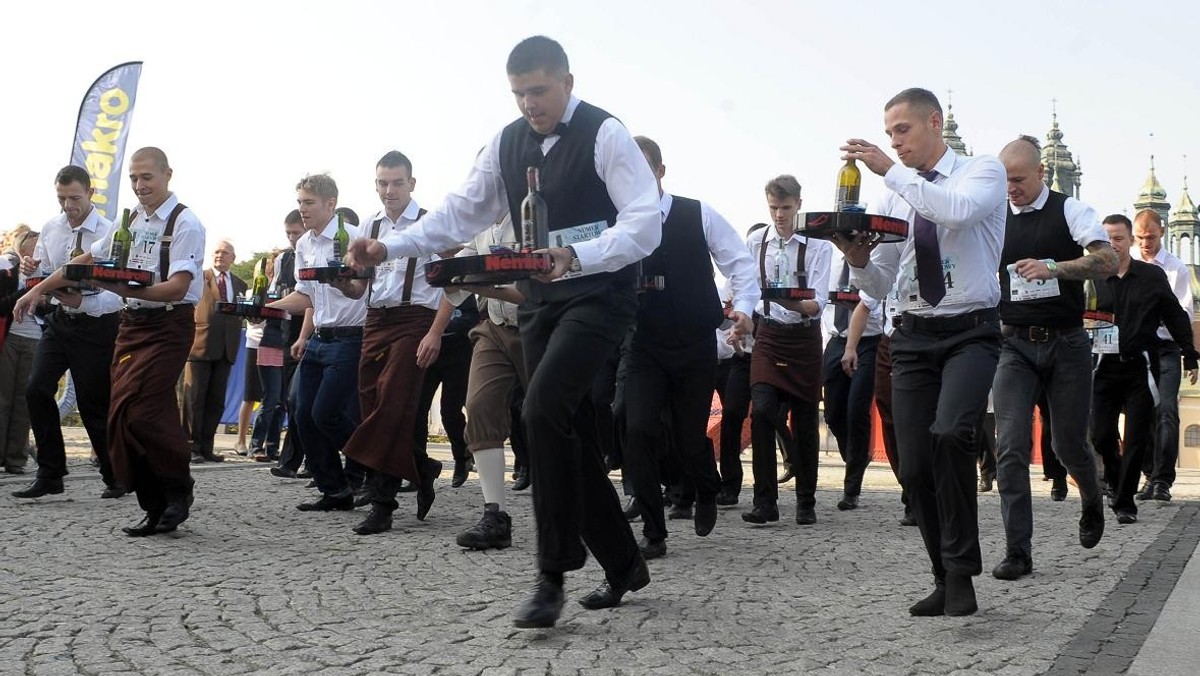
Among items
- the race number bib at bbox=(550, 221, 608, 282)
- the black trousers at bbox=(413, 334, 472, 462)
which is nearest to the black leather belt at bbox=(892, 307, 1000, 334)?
the race number bib at bbox=(550, 221, 608, 282)

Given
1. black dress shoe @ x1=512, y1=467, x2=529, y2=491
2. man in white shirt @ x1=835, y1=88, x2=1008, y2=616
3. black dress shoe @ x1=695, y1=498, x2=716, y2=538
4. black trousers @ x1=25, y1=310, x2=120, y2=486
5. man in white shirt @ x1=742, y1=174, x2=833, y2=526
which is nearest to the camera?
man in white shirt @ x1=835, y1=88, x2=1008, y2=616

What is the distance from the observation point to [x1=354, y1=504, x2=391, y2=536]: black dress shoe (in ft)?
24.4

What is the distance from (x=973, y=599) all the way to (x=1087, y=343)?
2251 mm

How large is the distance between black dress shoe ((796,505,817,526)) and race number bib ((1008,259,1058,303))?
2.33 metres

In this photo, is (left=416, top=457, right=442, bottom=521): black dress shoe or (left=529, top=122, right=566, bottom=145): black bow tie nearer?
(left=529, top=122, right=566, bottom=145): black bow tie

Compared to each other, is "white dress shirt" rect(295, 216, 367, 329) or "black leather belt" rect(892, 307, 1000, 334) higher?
"white dress shirt" rect(295, 216, 367, 329)

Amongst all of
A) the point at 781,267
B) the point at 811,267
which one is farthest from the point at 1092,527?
the point at 781,267

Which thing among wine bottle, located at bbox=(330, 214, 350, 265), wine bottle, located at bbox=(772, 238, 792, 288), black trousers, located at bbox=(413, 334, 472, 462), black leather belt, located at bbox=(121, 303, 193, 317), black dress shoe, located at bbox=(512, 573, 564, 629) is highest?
wine bottle, located at bbox=(330, 214, 350, 265)

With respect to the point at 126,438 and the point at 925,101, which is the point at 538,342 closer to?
the point at 925,101

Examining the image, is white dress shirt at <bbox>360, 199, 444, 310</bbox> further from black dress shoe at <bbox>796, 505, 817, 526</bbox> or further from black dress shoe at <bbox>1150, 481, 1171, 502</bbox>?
black dress shoe at <bbox>1150, 481, 1171, 502</bbox>

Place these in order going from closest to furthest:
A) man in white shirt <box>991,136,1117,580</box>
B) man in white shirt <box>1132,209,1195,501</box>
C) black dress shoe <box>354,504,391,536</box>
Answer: man in white shirt <box>991,136,1117,580</box>, black dress shoe <box>354,504,391,536</box>, man in white shirt <box>1132,209,1195,501</box>

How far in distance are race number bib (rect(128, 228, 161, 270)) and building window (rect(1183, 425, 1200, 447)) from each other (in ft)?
299

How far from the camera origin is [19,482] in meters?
10.3

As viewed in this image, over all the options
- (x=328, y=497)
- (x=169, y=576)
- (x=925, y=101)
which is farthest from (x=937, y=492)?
(x=328, y=497)
